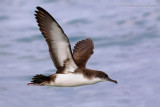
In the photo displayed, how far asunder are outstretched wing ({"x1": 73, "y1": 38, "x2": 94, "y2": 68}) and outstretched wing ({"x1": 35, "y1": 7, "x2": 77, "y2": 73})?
51.1 inches

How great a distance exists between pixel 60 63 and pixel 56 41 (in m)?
0.87

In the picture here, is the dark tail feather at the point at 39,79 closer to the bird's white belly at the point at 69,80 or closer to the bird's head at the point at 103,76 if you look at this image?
the bird's white belly at the point at 69,80

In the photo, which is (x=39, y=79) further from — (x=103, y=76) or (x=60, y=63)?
(x=103, y=76)

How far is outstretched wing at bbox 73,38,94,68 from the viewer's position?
11.5m

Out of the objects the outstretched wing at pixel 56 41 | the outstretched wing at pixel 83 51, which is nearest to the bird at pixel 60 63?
the outstretched wing at pixel 56 41

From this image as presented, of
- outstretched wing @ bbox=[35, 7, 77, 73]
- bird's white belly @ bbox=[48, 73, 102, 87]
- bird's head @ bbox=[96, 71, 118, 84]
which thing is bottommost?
bird's white belly @ bbox=[48, 73, 102, 87]

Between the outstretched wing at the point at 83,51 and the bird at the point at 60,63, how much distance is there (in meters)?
1.18

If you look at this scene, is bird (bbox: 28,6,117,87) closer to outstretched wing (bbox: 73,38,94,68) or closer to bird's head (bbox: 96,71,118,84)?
bird's head (bbox: 96,71,118,84)

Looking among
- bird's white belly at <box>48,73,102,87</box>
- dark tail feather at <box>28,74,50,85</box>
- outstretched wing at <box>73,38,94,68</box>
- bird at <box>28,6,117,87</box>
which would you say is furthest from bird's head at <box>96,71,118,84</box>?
dark tail feather at <box>28,74,50,85</box>

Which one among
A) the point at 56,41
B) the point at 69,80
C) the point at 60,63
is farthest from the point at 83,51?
the point at 56,41

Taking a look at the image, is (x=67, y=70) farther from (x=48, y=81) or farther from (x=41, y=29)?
(x=41, y=29)

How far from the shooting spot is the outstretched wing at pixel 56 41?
896 cm

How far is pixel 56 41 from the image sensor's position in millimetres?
9367

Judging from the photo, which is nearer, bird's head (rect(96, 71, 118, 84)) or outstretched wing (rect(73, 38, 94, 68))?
bird's head (rect(96, 71, 118, 84))
